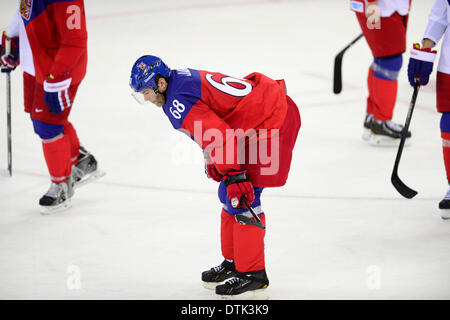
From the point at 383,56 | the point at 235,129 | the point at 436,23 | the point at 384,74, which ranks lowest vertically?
the point at 384,74

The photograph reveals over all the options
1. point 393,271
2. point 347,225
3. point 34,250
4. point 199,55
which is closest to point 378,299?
point 393,271

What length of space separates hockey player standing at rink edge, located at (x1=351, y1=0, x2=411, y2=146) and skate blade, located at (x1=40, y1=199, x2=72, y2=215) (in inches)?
79.3

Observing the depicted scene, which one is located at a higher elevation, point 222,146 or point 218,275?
point 222,146

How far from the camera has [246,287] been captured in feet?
10.4

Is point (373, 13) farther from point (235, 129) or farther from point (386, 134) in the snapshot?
point (235, 129)

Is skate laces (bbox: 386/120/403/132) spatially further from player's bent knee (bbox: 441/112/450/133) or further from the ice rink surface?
player's bent knee (bbox: 441/112/450/133)

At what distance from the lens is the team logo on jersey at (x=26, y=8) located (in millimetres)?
3939

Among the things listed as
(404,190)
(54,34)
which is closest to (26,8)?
(54,34)

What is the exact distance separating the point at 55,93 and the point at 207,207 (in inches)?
38.2

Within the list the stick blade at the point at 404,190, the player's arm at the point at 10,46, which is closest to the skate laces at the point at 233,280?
the stick blade at the point at 404,190

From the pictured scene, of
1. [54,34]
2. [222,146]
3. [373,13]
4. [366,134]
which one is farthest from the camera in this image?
[366,134]

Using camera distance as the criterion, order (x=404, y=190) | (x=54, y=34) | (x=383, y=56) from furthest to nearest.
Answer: (x=383, y=56) < (x=54, y=34) < (x=404, y=190)

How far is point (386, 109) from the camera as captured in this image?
17.0ft

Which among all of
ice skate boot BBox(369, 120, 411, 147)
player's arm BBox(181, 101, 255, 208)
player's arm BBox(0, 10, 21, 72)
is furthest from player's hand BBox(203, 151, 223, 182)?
ice skate boot BBox(369, 120, 411, 147)
